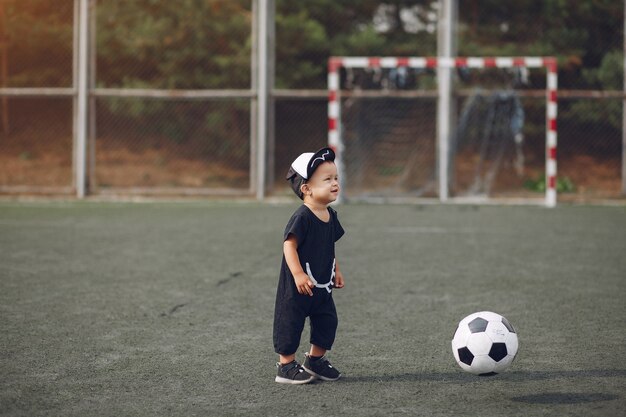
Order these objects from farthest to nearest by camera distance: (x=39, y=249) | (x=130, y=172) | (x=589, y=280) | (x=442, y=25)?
1. (x=130, y=172)
2. (x=442, y=25)
3. (x=39, y=249)
4. (x=589, y=280)

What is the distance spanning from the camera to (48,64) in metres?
19.0

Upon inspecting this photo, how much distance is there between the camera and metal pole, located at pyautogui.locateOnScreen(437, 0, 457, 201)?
1477 cm

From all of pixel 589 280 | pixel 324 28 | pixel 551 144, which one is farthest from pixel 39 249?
pixel 324 28

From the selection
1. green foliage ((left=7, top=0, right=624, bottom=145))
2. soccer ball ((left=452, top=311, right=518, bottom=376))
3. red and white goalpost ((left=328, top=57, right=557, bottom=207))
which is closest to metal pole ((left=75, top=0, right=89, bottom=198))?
green foliage ((left=7, top=0, right=624, bottom=145))

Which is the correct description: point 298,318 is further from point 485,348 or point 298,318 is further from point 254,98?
point 254,98

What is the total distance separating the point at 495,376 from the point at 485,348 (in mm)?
233

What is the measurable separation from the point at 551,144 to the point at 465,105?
3.01m

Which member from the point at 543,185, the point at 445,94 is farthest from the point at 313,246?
the point at 543,185

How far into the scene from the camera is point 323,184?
13.9ft

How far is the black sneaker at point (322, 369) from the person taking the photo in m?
4.24

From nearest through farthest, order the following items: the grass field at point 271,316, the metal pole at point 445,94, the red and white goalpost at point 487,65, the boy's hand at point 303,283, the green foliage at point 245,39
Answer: the grass field at point 271,316
the boy's hand at point 303,283
the red and white goalpost at point 487,65
the metal pole at point 445,94
the green foliage at point 245,39

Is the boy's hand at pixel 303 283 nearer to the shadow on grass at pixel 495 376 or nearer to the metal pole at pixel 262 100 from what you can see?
the shadow on grass at pixel 495 376

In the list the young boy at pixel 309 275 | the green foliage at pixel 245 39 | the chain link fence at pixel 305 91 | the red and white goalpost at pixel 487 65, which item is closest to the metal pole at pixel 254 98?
the chain link fence at pixel 305 91

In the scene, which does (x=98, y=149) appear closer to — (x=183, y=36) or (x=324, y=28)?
(x=183, y=36)
